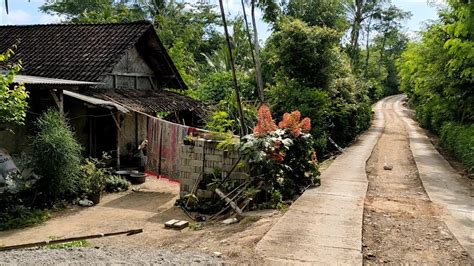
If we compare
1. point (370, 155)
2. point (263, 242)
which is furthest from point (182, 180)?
point (370, 155)

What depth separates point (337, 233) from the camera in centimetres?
658

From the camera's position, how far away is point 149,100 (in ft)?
48.5

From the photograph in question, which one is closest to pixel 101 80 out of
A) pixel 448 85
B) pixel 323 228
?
pixel 323 228

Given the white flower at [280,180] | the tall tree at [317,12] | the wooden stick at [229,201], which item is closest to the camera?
the wooden stick at [229,201]

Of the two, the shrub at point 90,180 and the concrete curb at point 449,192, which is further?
the shrub at point 90,180

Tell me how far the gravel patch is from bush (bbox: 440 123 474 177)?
10008 mm

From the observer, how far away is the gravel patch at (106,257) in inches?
212

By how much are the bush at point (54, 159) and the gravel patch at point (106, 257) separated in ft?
12.4

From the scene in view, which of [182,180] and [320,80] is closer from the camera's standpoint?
[182,180]

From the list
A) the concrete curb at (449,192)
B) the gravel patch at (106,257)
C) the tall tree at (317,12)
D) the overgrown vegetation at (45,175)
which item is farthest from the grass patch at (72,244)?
the tall tree at (317,12)

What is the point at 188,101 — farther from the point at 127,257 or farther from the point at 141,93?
the point at 127,257

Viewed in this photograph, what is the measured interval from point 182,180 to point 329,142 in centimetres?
892

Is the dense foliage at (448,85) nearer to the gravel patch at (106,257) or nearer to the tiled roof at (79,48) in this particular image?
the tiled roof at (79,48)

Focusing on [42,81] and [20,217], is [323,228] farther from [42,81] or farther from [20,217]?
[42,81]
